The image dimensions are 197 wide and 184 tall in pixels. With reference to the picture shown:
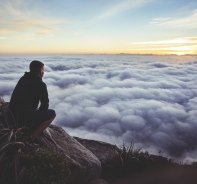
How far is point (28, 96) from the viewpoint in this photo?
16.5 ft

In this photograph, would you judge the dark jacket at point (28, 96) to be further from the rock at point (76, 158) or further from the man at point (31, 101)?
the rock at point (76, 158)

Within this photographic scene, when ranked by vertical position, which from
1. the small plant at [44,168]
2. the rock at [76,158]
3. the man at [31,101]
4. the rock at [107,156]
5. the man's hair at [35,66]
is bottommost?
the rock at [107,156]

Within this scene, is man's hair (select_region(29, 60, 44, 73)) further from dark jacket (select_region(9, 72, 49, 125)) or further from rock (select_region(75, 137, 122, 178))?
rock (select_region(75, 137, 122, 178))

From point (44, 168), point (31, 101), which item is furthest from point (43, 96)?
point (44, 168)

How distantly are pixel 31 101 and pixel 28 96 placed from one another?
14 cm

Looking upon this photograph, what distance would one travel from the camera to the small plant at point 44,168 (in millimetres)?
4043

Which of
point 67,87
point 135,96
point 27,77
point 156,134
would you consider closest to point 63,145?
point 27,77

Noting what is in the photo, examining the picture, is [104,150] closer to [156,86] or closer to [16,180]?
[16,180]

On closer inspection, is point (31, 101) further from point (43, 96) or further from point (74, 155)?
point (74, 155)

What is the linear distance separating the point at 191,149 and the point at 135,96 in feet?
126

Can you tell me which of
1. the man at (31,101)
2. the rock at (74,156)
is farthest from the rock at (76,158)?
the man at (31,101)

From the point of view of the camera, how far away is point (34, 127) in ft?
17.3

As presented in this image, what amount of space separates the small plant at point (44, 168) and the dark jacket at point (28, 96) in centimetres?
96

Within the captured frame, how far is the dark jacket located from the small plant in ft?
3.15
